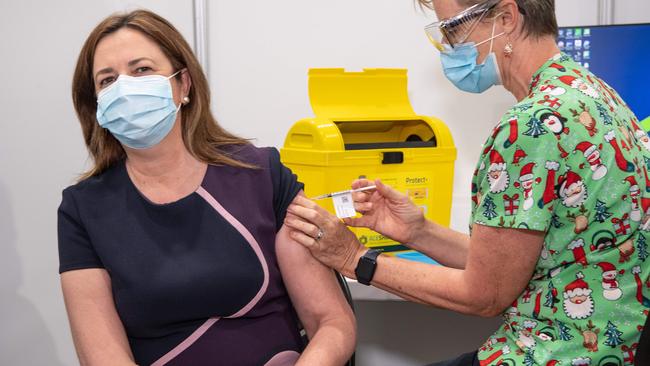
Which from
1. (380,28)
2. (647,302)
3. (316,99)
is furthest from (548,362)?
(380,28)

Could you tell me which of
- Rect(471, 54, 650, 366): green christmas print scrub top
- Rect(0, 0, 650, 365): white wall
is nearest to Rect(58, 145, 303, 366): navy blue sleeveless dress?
Rect(471, 54, 650, 366): green christmas print scrub top

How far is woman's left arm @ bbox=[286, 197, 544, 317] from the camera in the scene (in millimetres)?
1243

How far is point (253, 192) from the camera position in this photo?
1.54 metres

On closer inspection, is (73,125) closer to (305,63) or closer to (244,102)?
(244,102)

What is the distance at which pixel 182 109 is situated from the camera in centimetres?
164

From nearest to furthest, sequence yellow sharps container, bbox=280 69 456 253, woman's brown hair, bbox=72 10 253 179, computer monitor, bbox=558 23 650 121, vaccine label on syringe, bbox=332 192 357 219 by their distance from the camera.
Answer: woman's brown hair, bbox=72 10 253 179 < vaccine label on syringe, bbox=332 192 357 219 < yellow sharps container, bbox=280 69 456 253 < computer monitor, bbox=558 23 650 121

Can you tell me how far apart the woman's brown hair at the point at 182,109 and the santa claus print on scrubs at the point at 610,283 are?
812 millimetres

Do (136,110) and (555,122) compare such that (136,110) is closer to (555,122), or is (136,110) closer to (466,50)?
(466,50)

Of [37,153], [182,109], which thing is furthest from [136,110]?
[37,153]

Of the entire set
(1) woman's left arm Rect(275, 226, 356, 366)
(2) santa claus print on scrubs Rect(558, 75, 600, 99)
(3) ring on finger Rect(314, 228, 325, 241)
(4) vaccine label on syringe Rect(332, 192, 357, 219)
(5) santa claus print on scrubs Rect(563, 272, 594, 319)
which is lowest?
(1) woman's left arm Rect(275, 226, 356, 366)

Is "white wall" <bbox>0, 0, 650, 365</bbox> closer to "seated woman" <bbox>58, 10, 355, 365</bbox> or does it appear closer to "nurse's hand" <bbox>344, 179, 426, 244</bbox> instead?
"nurse's hand" <bbox>344, 179, 426, 244</bbox>

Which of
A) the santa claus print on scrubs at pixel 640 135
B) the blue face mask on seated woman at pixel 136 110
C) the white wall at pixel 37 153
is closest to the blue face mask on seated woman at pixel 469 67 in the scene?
the santa claus print on scrubs at pixel 640 135

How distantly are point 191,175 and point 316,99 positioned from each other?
661 mm

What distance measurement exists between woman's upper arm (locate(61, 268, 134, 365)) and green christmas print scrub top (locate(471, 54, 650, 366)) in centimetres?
82
